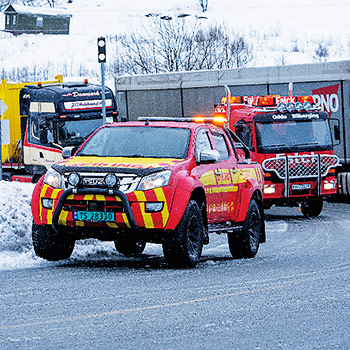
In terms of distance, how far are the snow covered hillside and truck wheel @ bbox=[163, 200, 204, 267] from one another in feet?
200

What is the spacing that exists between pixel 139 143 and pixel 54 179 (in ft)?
4.32

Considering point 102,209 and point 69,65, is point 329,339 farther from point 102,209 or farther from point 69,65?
point 69,65

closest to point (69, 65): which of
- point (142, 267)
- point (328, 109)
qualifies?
point (328, 109)

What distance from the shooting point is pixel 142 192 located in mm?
11039

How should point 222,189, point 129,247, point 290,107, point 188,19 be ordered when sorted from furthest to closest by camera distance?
point 188,19
point 290,107
point 129,247
point 222,189

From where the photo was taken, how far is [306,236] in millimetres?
17891

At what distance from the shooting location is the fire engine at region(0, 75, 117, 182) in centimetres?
2445

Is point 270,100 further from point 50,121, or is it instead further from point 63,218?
point 63,218

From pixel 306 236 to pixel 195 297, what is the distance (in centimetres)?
897

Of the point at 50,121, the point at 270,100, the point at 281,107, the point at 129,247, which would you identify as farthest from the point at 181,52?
the point at 129,247

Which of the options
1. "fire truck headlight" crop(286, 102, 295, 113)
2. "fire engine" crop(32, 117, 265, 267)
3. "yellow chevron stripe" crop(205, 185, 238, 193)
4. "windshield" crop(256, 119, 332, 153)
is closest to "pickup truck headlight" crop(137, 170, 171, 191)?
"fire engine" crop(32, 117, 265, 267)

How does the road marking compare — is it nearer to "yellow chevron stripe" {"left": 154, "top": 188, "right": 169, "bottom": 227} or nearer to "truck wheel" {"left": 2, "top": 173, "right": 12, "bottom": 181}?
"yellow chevron stripe" {"left": 154, "top": 188, "right": 169, "bottom": 227}

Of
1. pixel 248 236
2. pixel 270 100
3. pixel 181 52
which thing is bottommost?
pixel 248 236

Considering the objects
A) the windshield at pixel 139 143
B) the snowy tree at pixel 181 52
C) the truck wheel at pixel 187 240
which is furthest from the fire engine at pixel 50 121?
the snowy tree at pixel 181 52
